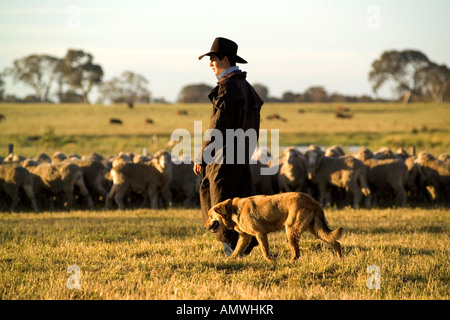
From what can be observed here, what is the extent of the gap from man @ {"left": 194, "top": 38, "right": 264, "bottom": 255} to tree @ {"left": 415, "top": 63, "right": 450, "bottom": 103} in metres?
73.7

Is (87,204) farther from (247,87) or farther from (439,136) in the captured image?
(439,136)

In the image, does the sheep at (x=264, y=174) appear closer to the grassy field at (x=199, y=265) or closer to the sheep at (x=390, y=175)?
the sheep at (x=390, y=175)

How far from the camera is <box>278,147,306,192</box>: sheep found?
663 inches

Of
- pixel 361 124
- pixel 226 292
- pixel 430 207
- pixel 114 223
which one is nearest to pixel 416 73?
pixel 361 124

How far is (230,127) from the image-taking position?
8062mm

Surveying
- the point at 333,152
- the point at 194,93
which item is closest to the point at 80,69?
the point at 194,93

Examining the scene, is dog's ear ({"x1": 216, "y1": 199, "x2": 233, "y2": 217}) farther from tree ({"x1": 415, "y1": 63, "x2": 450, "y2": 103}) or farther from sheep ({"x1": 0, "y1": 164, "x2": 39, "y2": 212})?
tree ({"x1": 415, "y1": 63, "x2": 450, "y2": 103})

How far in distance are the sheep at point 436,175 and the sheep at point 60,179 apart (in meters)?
9.46

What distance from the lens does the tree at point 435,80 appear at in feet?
253

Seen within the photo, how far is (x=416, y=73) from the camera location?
256ft

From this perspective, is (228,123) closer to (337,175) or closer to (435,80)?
(337,175)

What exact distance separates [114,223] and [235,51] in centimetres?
574

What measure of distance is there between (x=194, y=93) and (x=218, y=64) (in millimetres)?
89520

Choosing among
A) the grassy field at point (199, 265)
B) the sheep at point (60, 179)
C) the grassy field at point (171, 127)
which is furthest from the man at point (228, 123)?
the grassy field at point (171, 127)
